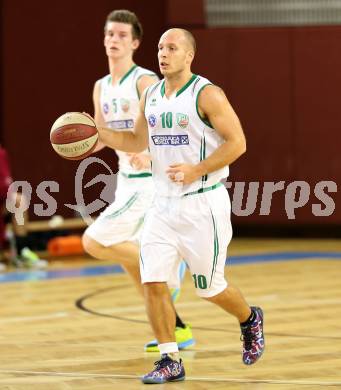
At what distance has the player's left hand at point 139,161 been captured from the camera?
781 centimetres

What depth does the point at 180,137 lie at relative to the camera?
6.57 m

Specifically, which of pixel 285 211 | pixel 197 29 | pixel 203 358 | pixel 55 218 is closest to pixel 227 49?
pixel 197 29

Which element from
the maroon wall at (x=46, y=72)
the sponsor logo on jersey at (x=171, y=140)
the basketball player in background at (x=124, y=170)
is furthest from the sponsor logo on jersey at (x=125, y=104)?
the maroon wall at (x=46, y=72)

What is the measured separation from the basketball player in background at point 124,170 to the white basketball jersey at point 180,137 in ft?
3.78

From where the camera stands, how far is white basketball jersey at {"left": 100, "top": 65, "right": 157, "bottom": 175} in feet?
26.2

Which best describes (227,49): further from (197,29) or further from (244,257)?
(244,257)

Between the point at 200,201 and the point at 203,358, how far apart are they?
50.4 inches

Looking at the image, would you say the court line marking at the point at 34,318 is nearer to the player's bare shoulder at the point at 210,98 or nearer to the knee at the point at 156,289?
the knee at the point at 156,289

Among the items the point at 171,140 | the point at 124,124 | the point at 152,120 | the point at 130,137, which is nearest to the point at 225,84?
the point at 124,124

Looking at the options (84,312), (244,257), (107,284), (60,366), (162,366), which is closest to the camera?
(162,366)

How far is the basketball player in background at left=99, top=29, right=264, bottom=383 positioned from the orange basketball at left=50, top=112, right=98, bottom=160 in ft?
1.28

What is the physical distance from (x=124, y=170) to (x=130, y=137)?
113 cm

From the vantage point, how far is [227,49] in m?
15.3

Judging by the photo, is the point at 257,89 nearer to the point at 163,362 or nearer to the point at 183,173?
the point at 183,173
